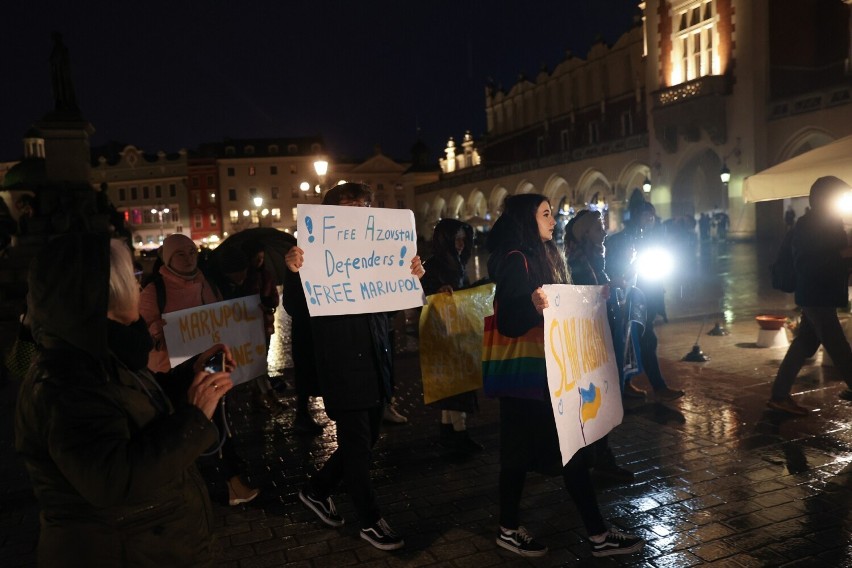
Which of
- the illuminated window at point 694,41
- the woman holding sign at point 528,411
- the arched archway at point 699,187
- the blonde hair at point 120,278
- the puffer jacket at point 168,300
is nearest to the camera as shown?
the blonde hair at point 120,278

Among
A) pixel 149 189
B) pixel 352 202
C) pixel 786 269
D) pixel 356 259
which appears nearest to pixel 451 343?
pixel 356 259

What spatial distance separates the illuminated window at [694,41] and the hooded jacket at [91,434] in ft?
112

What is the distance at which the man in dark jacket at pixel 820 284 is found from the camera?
6.07 m

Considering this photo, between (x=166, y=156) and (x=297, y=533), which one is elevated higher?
(x=166, y=156)

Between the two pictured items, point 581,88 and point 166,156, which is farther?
point 166,156

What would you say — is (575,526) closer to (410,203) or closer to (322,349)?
(322,349)

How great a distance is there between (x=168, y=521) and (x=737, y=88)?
33.5m

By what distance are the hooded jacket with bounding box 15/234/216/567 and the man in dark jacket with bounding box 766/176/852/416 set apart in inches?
227

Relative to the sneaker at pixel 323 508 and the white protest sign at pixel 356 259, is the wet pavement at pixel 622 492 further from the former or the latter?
the white protest sign at pixel 356 259

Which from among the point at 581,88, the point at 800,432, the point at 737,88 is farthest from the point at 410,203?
the point at 800,432

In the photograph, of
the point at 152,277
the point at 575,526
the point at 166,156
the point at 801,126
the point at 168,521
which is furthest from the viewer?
the point at 166,156

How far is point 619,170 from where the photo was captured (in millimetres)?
37969

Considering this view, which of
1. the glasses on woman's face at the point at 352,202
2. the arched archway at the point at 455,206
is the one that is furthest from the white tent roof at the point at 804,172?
the arched archway at the point at 455,206

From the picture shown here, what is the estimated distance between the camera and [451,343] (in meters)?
5.73
